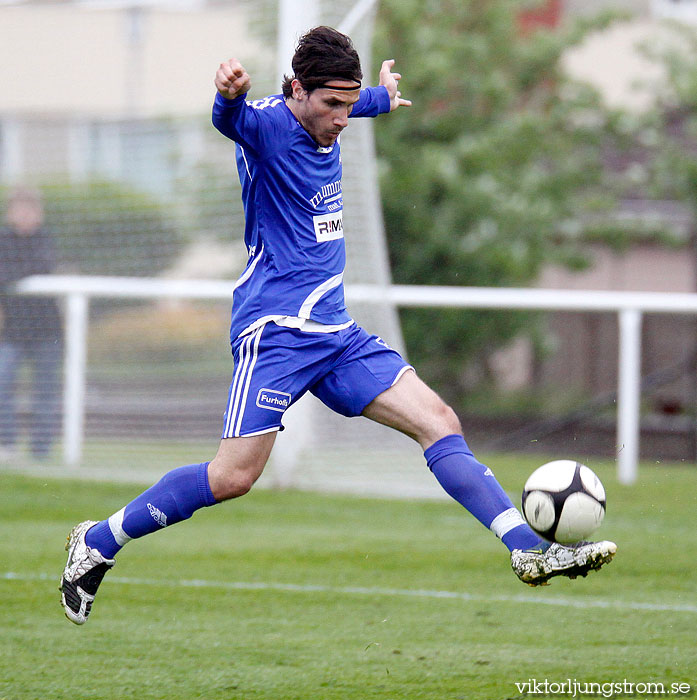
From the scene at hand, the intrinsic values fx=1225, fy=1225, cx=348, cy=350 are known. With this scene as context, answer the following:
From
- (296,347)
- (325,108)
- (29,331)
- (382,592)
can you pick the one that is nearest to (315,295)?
(296,347)

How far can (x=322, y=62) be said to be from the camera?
4.35m

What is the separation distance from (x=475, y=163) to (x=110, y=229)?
290 inches

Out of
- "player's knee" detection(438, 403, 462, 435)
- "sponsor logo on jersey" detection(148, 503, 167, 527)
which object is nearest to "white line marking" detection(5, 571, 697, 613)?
"player's knee" detection(438, 403, 462, 435)

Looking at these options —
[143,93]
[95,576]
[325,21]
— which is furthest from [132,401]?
[95,576]

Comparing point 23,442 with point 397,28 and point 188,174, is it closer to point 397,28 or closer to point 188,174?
point 188,174

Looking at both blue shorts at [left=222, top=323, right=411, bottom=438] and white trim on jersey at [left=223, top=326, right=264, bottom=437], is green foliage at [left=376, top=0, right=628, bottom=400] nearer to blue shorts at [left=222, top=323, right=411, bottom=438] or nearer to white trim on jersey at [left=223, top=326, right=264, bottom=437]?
blue shorts at [left=222, top=323, right=411, bottom=438]

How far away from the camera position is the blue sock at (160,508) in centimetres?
448

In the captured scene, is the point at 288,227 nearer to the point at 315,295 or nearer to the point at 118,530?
the point at 315,295

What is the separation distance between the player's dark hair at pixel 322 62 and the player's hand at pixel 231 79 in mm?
397

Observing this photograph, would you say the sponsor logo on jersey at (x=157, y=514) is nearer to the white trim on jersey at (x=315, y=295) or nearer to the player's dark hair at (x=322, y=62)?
the white trim on jersey at (x=315, y=295)

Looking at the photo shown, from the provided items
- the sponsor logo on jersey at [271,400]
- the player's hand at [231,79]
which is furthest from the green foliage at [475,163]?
the player's hand at [231,79]

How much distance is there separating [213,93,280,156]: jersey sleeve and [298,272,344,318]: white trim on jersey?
547mm

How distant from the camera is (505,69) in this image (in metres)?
17.9

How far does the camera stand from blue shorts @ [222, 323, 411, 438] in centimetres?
443
